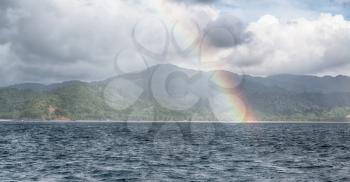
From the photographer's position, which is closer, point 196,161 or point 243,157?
point 196,161

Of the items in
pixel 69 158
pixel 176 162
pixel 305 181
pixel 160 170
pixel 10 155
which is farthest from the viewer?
pixel 10 155

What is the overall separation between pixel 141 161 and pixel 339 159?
3347 cm

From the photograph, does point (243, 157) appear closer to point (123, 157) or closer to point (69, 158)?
point (123, 157)

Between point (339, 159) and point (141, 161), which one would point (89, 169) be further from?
point (339, 159)

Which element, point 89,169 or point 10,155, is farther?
point 10,155

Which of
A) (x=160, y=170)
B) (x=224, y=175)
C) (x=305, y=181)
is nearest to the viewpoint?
(x=305, y=181)

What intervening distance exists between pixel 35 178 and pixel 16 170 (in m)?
8.51

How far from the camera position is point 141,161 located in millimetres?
73750

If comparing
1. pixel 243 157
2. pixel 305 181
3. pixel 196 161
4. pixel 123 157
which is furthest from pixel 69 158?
pixel 305 181

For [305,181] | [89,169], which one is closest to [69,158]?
[89,169]

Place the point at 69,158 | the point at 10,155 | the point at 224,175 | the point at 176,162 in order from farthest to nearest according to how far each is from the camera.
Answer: the point at 10,155 < the point at 69,158 < the point at 176,162 < the point at 224,175

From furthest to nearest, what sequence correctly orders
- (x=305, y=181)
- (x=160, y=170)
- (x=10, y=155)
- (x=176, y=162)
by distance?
(x=10, y=155), (x=176, y=162), (x=160, y=170), (x=305, y=181)

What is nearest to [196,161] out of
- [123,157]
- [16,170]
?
[123,157]

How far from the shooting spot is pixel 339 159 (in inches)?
3125
